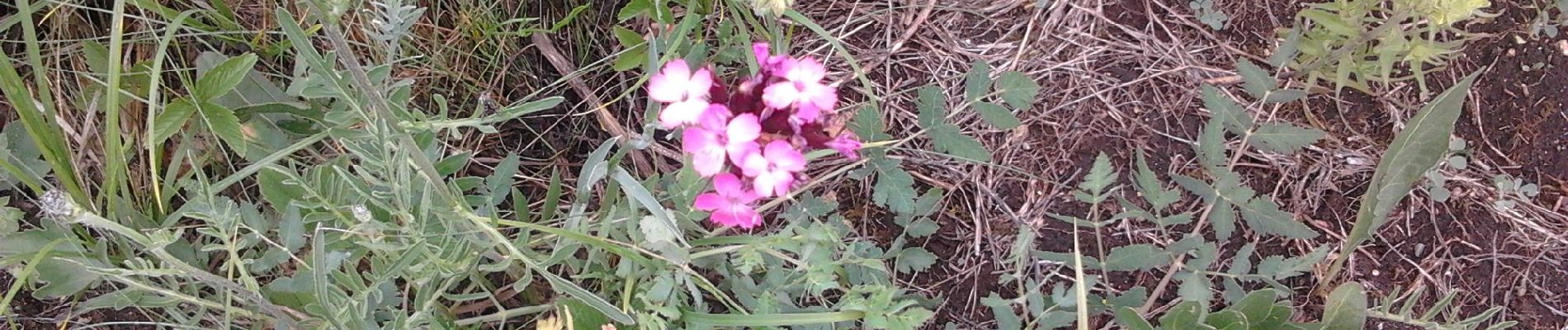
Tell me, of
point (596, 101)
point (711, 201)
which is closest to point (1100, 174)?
point (711, 201)

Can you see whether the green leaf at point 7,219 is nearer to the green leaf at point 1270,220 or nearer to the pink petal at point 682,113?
the pink petal at point 682,113

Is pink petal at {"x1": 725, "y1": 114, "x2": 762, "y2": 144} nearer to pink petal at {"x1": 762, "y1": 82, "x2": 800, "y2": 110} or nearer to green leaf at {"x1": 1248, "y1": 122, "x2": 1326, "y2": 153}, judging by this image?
pink petal at {"x1": 762, "y1": 82, "x2": 800, "y2": 110}

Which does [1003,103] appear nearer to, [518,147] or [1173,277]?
[1173,277]

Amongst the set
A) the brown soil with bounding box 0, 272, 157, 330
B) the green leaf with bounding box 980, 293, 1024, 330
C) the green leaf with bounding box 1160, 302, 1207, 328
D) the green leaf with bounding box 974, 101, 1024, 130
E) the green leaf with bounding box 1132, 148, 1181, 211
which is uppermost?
the green leaf with bounding box 974, 101, 1024, 130

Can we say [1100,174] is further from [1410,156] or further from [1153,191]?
[1410,156]

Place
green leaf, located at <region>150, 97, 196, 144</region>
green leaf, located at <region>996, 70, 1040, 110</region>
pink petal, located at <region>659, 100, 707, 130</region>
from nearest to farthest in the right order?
1. pink petal, located at <region>659, 100, 707, 130</region>
2. green leaf, located at <region>150, 97, 196, 144</region>
3. green leaf, located at <region>996, 70, 1040, 110</region>

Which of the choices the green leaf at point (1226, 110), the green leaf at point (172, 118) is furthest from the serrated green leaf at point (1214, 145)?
the green leaf at point (172, 118)

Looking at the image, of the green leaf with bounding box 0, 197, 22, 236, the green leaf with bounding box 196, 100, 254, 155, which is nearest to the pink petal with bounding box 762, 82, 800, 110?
the green leaf with bounding box 196, 100, 254, 155
